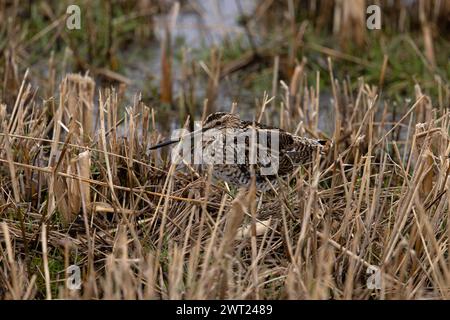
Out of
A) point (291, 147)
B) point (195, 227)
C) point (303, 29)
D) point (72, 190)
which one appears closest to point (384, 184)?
point (291, 147)

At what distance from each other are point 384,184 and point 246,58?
8.69 feet

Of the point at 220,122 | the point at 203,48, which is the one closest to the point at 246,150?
the point at 220,122

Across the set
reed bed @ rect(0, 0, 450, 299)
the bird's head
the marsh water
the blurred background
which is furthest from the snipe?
the blurred background

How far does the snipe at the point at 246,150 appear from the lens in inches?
188

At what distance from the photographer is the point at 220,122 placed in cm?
495

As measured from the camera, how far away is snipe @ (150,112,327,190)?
4.78 m

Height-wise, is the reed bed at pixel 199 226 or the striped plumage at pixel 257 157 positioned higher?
the striped plumage at pixel 257 157

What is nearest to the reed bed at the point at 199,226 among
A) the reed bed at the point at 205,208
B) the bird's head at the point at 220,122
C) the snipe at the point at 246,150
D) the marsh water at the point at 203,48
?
the reed bed at the point at 205,208

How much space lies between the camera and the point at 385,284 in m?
3.94

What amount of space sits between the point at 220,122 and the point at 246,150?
0.74 ft

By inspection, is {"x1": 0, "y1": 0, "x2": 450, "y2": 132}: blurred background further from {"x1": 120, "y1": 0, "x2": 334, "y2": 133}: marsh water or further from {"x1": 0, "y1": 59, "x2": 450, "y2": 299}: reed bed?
{"x1": 0, "y1": 59, "x2": 450, "y2": 299}: reed bed

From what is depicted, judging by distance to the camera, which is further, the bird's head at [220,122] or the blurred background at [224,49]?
the blurred background at [224,49]

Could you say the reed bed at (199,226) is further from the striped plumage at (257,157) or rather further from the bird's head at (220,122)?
the bird's head at (220,122)
